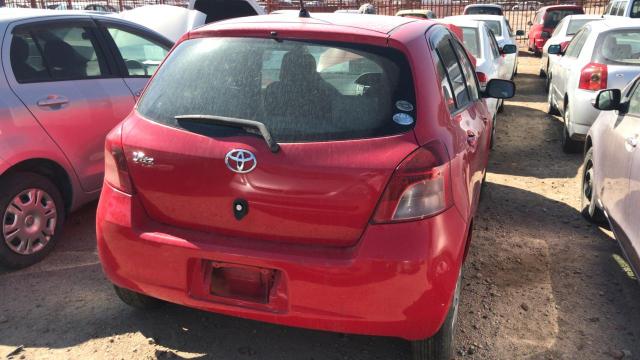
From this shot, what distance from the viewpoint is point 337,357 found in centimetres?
286

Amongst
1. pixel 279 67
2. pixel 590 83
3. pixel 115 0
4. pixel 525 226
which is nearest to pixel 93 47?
pixel 279 67

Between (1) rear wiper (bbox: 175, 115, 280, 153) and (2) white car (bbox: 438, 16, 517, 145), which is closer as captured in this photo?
(1) rear wiper (bbox: 175, 115, 280, 153)

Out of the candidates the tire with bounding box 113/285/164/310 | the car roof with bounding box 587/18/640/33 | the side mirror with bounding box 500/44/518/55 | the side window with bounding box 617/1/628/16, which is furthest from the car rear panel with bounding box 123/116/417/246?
the side window with bounding box 617/1/628/16

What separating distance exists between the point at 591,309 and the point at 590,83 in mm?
3657

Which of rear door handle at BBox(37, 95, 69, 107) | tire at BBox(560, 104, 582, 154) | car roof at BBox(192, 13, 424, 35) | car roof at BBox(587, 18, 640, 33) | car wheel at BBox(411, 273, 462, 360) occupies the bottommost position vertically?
tire at BBox(560, 104, 582, 154)

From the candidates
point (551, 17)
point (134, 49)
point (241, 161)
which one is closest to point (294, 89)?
point (241, 161)

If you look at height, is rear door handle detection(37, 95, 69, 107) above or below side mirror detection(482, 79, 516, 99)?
above

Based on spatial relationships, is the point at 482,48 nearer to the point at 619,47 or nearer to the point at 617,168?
the point at 619,47

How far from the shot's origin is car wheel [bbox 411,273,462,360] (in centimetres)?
258

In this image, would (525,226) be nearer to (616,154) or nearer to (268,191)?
(616,154)

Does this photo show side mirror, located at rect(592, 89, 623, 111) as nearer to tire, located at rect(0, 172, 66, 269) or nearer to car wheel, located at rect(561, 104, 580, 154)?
car wheel, located at rect(561, 104, 580, 154)

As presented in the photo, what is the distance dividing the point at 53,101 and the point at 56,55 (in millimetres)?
425

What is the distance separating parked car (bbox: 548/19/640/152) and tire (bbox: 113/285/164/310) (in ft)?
16.9

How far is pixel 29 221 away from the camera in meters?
3.78
